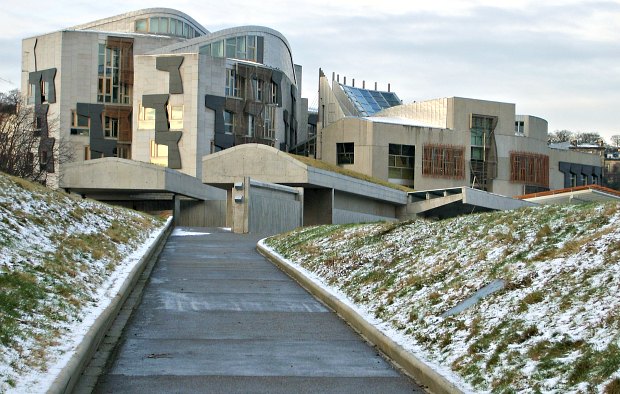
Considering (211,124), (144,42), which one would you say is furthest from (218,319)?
(144,42)

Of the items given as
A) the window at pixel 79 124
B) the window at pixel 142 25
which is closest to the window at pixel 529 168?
the window at pixel 142 25

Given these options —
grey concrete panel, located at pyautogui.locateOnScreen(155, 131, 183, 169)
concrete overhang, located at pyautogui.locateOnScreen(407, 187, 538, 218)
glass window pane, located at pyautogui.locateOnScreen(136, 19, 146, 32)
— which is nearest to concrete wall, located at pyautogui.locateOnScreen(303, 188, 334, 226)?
concrete overhang, located at pyautogui.locateOnScreen(407, 187, 538, 218)

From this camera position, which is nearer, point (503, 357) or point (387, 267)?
point (503, 357)

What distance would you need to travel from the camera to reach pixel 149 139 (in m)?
82.8

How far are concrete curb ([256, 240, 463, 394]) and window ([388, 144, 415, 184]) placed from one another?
70387mm

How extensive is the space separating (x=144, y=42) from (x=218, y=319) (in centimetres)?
7766

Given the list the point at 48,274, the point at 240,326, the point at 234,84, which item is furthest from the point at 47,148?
the point at 240,326

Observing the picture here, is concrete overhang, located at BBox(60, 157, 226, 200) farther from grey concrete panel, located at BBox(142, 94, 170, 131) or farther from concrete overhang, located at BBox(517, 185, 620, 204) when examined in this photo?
concrete overhang, located at BBox(517, 185, 620, 204)

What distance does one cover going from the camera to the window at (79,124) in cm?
8775

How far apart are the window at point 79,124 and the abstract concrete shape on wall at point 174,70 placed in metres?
10.9

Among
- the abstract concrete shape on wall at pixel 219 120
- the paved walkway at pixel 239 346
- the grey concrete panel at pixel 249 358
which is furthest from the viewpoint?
the abstract concrete shape on wall at pixel 219 120

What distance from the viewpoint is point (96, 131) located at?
87.8 meters

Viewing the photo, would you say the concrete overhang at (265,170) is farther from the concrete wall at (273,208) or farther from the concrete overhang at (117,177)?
the concrete overhang at (117,177)

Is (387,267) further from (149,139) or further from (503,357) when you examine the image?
(149,139)
